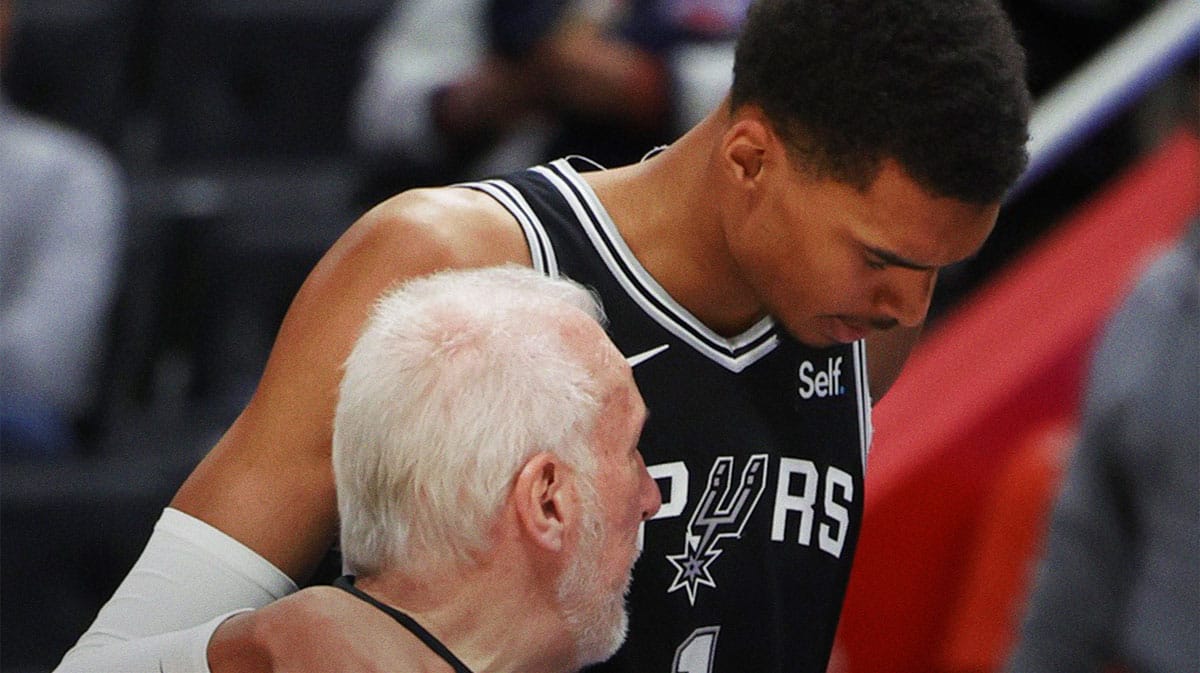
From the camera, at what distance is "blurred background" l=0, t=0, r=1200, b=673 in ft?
10.4

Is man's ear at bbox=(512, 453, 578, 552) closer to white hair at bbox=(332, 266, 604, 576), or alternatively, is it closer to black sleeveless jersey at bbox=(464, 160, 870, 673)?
white hair at bbox=(332, 266, 604, 576)

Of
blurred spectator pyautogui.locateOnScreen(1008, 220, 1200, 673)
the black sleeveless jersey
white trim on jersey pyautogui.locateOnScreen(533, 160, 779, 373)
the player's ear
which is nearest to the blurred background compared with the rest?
blurred spectator pyautogui.locateOnScreen(1008, 220, 1200, 673)

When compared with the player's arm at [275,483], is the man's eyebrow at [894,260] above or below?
above

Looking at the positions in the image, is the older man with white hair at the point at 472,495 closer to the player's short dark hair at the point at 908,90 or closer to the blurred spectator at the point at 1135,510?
the player's short dark hair at the point at 908,90

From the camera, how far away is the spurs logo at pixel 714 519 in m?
1.68

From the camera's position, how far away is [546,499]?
56.9 inches

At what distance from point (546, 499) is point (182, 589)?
327mm

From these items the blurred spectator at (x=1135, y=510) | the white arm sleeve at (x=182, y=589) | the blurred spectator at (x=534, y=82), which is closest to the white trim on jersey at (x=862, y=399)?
the white arm sleeve at (x=182, y=589)

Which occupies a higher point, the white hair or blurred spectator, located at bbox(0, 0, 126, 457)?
the white hair

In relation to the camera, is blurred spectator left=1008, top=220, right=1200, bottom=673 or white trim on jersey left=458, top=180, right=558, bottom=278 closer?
white trim on jersey left=458, top=180, right=558, bottom=278

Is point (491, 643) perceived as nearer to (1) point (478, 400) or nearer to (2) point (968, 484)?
(1) point (478, 400)

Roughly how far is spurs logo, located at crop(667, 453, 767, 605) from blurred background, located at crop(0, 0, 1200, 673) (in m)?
1.31

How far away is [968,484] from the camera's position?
125 inches

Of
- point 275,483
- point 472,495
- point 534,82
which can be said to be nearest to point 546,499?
point 472,495
